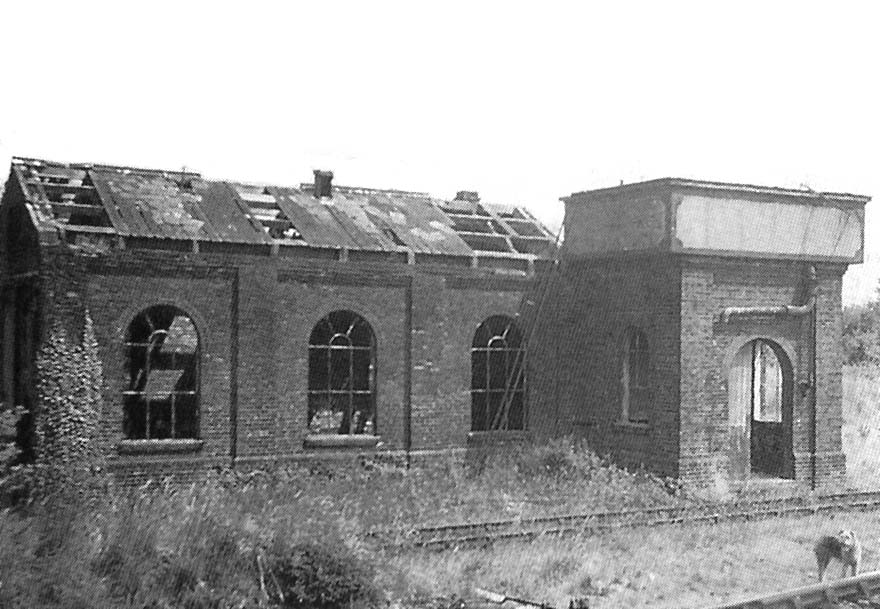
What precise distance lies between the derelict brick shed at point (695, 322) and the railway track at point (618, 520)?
1110 mm

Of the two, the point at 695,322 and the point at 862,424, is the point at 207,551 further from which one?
the point at 862,424

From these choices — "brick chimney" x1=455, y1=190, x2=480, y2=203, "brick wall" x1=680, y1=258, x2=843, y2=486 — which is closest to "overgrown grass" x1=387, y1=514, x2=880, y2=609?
"brick wall" x1=680, y1=258, x2=843, y2=486

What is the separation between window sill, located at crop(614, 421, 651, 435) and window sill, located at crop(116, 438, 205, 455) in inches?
300

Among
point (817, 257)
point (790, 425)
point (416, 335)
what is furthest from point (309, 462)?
point (817, 257)

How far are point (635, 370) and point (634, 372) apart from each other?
4 cm

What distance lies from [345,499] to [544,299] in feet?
21.4

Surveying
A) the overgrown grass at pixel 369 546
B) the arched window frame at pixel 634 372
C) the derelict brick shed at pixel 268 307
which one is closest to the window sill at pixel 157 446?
the derelict brick shed at pixel 268 307

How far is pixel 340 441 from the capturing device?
18.2 meters

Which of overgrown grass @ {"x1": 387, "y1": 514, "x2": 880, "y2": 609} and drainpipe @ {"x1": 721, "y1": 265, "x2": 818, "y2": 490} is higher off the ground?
drainpipe @ {"x1": 721, "y1": 265, "x2": 818, "y2": 490}

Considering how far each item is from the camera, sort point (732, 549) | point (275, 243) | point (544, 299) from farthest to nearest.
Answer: point (544, 299) → point (275, 243) → point (732, 549)

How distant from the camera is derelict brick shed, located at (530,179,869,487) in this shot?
58.5 ft

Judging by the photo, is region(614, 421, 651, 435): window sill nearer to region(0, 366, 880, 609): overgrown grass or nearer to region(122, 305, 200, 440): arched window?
region(0, 366, 880, 609): overgrown grass

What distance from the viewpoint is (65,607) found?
9.97 metres

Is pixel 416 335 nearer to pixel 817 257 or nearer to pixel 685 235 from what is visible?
pixel 685 235
